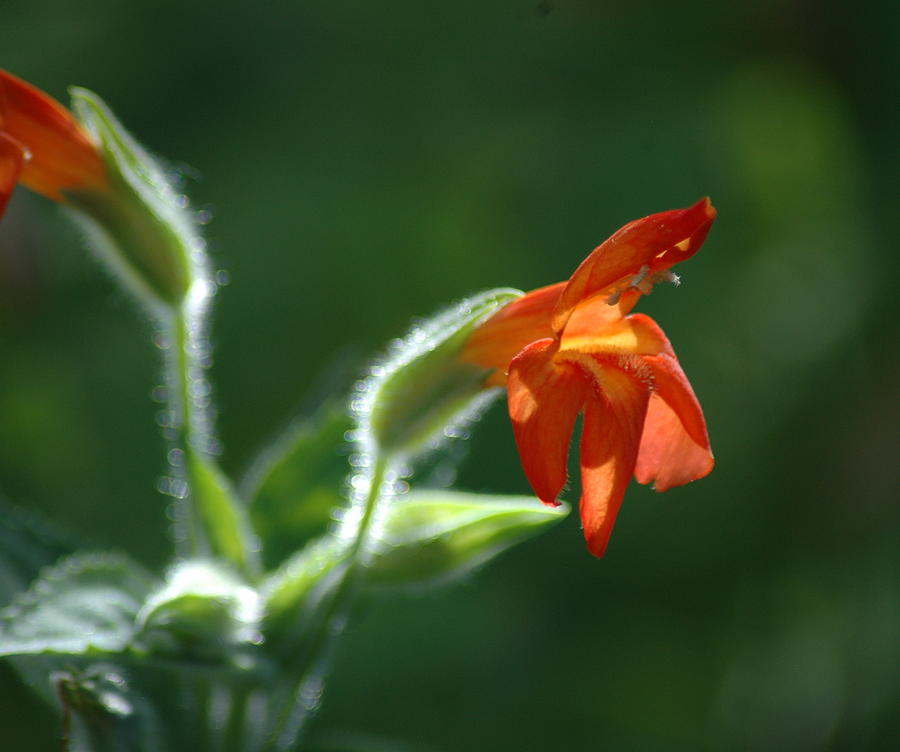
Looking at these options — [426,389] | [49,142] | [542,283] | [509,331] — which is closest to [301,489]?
[426,389]

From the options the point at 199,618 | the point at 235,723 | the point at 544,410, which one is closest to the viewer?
the point at 544,410

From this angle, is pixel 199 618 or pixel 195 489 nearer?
pixel 199 618

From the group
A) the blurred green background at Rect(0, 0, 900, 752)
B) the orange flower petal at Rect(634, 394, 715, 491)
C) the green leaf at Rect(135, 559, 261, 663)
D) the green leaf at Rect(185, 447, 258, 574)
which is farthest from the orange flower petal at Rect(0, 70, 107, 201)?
the blurred green background at Rect(0, 0, 900, 752)

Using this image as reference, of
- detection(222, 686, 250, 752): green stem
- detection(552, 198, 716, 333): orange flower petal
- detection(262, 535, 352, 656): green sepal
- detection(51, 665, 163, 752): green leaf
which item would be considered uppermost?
detection(552, 198, 716, 333): orange flower petal

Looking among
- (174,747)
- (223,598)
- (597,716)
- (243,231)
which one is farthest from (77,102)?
(597,716)

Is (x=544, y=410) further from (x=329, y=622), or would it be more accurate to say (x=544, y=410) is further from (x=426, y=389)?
(x=329, y=622)

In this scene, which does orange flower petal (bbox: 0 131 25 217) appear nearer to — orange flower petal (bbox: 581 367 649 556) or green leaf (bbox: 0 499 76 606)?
green leaf (bbox: 0 499 76 606)
